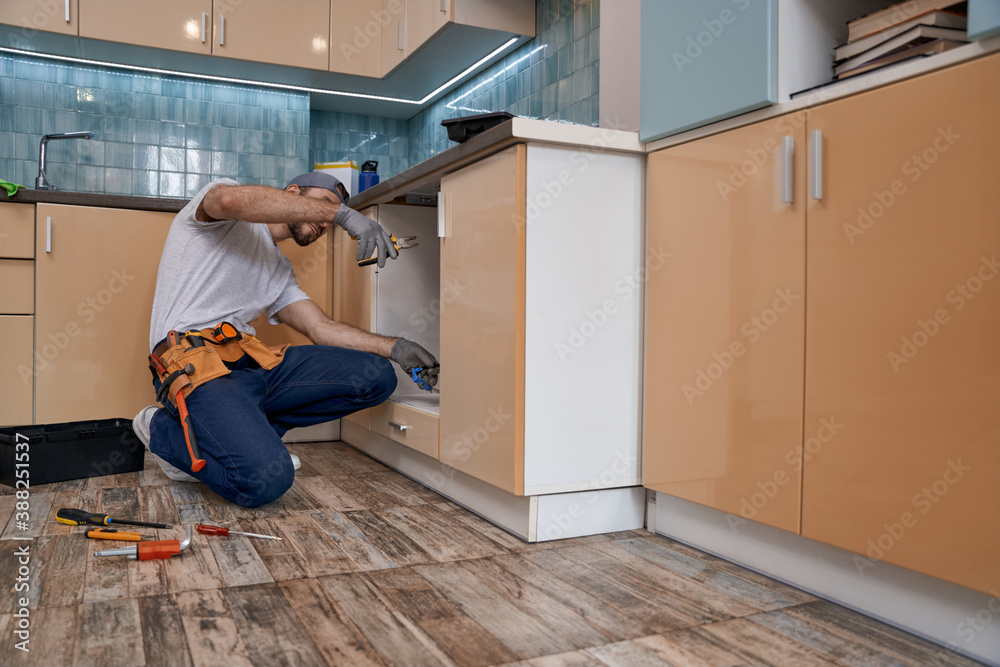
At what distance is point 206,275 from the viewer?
89.9 inches

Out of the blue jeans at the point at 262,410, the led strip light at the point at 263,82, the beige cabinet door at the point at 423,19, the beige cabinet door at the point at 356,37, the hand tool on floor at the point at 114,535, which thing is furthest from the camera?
the beige cabinet door at the point at 356,37

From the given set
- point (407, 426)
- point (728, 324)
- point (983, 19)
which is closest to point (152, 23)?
point (407, 426)

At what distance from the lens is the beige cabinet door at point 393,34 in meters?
3.37

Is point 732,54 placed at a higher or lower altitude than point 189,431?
higher

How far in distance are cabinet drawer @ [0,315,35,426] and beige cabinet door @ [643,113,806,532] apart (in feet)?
7.42

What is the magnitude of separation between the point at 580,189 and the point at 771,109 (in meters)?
0.44

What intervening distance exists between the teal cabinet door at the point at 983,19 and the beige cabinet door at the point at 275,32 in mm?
3001

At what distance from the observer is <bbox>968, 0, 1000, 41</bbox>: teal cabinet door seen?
1026 mm

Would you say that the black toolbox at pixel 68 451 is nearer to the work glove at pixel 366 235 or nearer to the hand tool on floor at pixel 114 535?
the hand tool on floor at pixel 114 535

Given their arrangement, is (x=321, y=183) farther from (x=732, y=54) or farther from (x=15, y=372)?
(x=732, y=54)

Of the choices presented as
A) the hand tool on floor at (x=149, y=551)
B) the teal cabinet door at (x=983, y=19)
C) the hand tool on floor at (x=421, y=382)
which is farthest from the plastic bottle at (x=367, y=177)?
the teal cabinet door at (x=983, y=19)

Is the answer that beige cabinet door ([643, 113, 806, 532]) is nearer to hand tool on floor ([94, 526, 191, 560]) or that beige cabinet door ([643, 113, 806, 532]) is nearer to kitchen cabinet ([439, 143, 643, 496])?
kitchen cabinet ([439, 143, 643, 496])

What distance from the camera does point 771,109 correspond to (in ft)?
4.59

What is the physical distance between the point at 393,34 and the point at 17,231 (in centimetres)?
176
